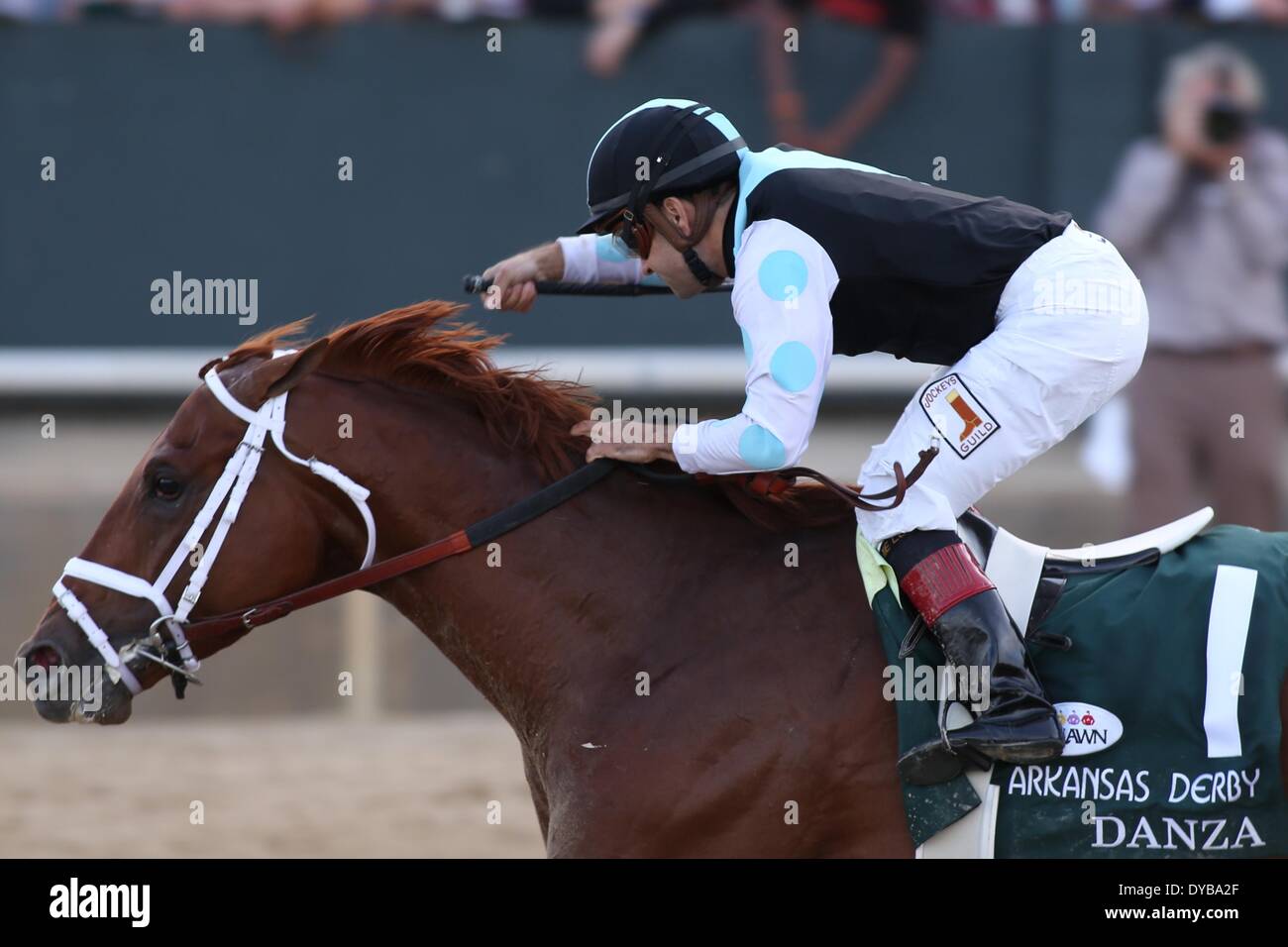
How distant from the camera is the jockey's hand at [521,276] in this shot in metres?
3.50

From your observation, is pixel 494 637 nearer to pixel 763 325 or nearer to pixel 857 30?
pixel 763 325

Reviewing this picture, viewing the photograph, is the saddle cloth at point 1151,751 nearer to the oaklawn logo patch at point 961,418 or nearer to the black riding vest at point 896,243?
the oaklawn logo patch at point 961,418

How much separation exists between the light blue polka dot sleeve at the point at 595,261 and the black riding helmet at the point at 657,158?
1.27ft

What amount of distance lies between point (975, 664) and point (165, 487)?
4.99 ft

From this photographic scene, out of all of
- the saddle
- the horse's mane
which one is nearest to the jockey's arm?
the horse's mane

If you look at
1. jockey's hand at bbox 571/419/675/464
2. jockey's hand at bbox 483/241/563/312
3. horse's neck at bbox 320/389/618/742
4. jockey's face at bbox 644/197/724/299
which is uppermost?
jockey's face at bbox 644/197/724/299

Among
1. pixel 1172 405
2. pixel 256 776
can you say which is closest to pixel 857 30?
pixel 1172 405

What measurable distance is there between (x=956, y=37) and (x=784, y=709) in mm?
5554

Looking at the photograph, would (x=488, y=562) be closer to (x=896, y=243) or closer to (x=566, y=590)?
(x=566, y=590)

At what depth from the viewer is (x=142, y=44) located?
7672mm

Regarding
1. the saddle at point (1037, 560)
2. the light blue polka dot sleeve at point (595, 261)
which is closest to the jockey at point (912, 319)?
the saddle at point (1037, 560)

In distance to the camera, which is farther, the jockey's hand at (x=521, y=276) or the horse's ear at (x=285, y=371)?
the jockey's hand at (x=521, y=276)

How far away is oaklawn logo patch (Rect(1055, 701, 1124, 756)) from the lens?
2969 mm

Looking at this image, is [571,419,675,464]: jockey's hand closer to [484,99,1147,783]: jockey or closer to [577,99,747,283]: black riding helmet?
[484,99,1147,783]: jockey
